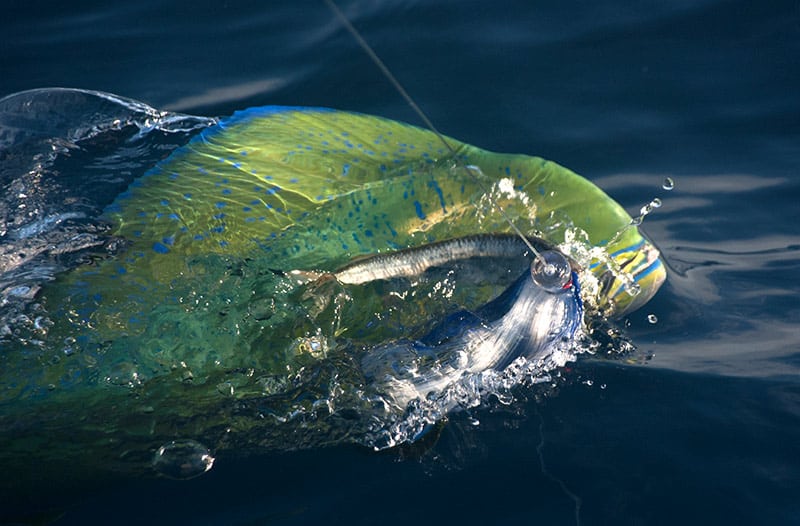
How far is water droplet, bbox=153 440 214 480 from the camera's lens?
173 cm

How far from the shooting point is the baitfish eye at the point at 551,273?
6.29 feet

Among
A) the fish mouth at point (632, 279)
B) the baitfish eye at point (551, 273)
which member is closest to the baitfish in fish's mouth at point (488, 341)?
the baitfish eye at point (551, 273)

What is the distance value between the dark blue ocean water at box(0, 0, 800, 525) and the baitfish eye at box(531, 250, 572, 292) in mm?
262

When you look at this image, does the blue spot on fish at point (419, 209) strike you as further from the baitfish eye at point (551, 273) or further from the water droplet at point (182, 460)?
the water droplet at point (182, 460)

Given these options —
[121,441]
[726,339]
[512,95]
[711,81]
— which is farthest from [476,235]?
[711,81]

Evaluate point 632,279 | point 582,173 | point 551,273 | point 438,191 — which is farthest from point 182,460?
point 582,173

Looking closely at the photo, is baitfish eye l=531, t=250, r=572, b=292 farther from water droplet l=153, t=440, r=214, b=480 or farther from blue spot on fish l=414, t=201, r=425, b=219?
water droplet l=153, t=440, r=214, b=480

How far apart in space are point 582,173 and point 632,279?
0.90m

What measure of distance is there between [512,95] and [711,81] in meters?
0.89

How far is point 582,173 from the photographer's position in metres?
3.13

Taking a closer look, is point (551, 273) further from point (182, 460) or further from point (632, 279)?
point (182, 460)

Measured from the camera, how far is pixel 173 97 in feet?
11.6

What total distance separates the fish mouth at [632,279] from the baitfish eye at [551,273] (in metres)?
0.36

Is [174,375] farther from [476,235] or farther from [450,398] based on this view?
[476,235]
